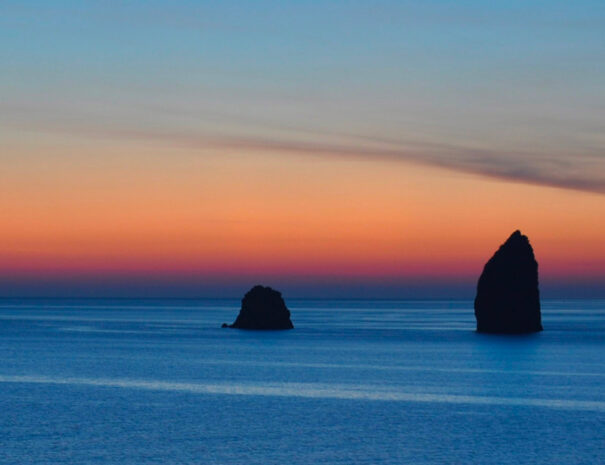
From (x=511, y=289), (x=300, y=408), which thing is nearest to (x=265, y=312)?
(x=511, y=289)

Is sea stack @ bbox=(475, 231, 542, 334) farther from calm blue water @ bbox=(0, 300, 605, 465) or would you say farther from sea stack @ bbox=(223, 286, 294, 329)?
calm blue water @ bbox=(0, 300, 605, 465)

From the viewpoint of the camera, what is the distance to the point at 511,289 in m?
131

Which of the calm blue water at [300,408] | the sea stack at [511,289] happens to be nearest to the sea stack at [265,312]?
the sea stack at [511,289]

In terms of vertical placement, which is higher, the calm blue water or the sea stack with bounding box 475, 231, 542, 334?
the sea stack with bounding box 475, 231, 542, 334

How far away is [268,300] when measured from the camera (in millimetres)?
145000

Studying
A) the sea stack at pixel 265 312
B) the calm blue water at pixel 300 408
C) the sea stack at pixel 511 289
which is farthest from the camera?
the sea stack at pixel 265 312

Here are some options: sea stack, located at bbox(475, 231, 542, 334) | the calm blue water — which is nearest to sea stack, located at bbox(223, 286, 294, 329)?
sea stack, located at bbox(475, 231, 542, 334)

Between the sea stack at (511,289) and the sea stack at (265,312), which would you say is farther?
the sea stack at (265,312)

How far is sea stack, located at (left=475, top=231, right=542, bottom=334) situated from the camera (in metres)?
131

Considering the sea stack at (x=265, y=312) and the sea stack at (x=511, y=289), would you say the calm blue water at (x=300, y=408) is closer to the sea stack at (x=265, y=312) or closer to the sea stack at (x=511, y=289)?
the sea stack at (x=511, y=289)

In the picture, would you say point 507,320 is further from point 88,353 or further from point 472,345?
point 88,353

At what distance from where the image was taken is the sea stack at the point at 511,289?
131125 millimetres

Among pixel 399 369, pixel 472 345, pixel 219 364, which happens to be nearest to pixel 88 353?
pixel 219 364

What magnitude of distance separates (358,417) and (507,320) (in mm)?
94513
